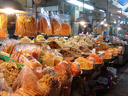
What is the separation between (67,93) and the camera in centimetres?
175

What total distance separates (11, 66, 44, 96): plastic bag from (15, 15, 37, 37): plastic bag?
2.81ft

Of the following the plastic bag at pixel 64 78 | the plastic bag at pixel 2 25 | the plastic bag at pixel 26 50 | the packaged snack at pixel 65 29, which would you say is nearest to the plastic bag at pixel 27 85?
the plastic bag at pixel 64 78

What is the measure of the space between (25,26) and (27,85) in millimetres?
1061

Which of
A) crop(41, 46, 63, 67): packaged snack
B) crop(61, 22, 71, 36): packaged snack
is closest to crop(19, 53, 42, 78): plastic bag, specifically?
crop(41, 46, 63, 67): packaged snack

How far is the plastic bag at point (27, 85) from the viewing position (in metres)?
1.28

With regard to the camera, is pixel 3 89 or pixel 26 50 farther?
pixel 26 50

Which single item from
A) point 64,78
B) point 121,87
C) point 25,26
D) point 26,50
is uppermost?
point 25,26

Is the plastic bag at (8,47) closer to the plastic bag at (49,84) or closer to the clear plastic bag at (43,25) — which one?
the clear plastic bag at (43,25)

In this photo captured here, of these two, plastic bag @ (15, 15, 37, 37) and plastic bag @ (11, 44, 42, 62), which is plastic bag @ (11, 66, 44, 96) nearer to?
plastic bag @ (11, 44, 42, 62)

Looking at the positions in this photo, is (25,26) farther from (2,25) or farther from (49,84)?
(49,84)

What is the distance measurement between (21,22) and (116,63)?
17.7 feet

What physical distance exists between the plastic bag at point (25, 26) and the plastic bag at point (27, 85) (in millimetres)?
857

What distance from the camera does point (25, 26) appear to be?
2096 mm

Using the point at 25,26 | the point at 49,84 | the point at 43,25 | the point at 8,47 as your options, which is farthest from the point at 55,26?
the point at 49,84
